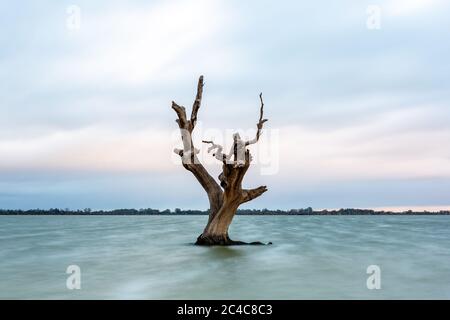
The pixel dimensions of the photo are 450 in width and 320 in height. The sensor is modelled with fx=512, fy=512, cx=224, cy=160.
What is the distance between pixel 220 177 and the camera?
744 inches

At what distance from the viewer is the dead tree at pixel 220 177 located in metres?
18.3

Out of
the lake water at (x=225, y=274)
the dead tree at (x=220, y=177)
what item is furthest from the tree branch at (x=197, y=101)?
the lake water at (x=225, y=274)

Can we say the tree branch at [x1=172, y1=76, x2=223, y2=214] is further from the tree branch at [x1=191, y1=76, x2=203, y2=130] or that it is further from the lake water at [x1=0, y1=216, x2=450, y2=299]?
the lake water at [x1=0, y1=216, x2=450, y2=299]

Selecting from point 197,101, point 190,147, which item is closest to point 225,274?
point 190,147

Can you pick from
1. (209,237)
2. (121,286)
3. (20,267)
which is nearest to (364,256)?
(209,237)

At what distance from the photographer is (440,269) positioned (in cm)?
1591

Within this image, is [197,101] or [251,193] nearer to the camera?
[197,101]

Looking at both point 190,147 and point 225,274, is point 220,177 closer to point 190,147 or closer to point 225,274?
point 190,147

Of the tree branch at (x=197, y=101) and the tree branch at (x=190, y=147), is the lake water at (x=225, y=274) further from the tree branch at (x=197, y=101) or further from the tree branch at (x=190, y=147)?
the tree branch at (x=197, y=101)

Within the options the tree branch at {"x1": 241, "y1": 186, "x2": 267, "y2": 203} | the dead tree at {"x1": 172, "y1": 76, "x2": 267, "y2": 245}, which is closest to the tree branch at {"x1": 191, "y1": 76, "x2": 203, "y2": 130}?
the dead tree at {"x1": 172, "y1": 76, "x2": 267, "y2": 245}
